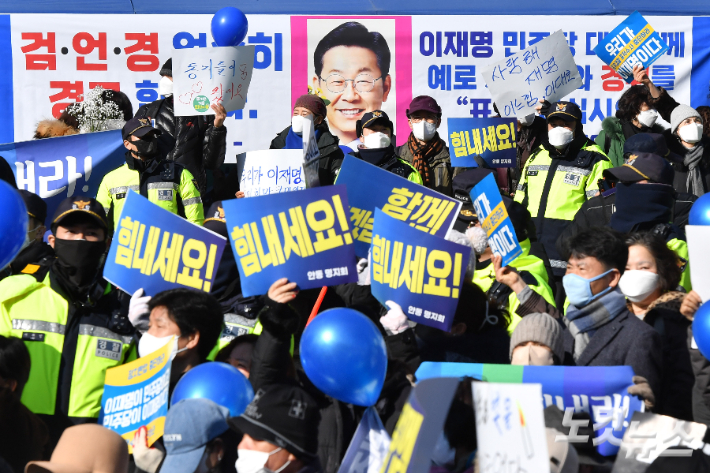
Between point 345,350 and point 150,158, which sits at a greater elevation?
point 150,158

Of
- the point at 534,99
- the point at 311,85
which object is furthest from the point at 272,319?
the point at 311,85

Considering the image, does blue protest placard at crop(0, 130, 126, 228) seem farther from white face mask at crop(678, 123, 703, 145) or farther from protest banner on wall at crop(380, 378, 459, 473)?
white face mask at crop(678, 123, 703, 145)

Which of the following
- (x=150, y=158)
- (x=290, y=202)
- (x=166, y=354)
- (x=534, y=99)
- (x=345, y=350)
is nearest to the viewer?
(x=345, y=350)

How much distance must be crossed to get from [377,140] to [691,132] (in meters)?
2.79

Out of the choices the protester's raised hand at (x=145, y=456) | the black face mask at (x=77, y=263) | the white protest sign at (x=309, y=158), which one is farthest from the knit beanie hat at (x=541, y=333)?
the black face mask at (x=77, y=263)

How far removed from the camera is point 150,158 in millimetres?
6371

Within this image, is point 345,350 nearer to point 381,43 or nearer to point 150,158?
point 150,158

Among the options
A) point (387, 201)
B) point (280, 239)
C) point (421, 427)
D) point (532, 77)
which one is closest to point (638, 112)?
point (532, 77)

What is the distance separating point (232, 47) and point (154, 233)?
3.05 meters

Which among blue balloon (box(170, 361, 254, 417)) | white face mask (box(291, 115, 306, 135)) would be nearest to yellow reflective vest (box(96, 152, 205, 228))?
white face mask (box(291, 115, 306, 135))

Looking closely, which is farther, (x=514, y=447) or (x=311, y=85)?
(x=311, y=85)

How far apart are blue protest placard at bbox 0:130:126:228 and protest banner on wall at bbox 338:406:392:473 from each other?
4146 mm

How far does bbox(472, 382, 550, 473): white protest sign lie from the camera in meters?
2.59

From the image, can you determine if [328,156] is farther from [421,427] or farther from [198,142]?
[421,427]
